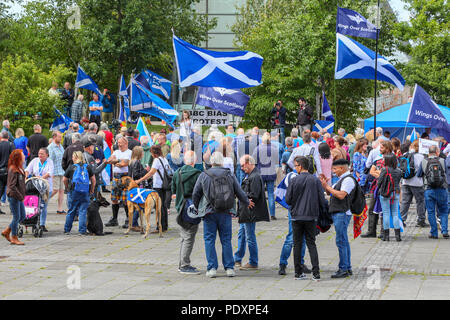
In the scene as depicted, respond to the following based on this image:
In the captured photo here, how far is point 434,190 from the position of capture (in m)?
14.3

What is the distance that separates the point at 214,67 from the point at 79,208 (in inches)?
186

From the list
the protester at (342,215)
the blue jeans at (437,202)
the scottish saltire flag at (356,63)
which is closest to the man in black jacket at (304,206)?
the protester at (342,215)

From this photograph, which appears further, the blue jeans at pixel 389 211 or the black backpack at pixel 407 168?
the black backpack at pixel 407 168

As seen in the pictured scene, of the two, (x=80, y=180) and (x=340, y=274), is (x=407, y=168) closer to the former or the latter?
(x=340, y=274)

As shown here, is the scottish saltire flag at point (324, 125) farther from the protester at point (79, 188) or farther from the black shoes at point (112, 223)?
the protester at point (79, 188)

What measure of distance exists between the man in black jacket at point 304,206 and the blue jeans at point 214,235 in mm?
937

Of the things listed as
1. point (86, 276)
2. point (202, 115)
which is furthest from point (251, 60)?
point (86, 276)

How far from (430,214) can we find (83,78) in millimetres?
15940

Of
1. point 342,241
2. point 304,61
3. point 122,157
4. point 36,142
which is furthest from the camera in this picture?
point 304,61

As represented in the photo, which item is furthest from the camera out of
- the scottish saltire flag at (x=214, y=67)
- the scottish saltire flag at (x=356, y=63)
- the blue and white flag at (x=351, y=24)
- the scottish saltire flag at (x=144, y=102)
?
the scottish saltire flag at (x=144, y=102)

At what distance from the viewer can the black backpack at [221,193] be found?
1011 cm

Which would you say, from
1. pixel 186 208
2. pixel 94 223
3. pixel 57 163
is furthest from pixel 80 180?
pixel 186 208

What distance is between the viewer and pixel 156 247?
1292 centimetres
